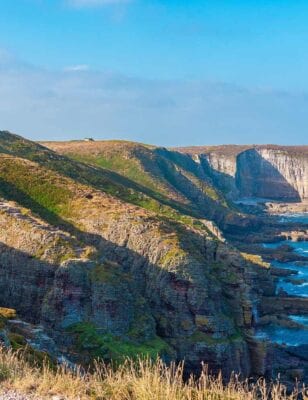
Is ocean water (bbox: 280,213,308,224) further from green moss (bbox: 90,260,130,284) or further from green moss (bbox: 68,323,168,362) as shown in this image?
green moss (bbox: 68,323,168,362)

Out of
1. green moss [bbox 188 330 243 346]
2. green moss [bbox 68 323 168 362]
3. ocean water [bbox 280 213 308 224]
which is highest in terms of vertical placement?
ocean water [bbox 280 213 308 224]

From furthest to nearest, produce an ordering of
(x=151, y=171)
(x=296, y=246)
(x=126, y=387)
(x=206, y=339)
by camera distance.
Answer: (x=151, y=171) → (x=296, y=246) → (x=206, y=339) → (x=126, y=387)

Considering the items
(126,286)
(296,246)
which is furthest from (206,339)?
(296,246)

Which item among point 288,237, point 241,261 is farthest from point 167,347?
point 288,237

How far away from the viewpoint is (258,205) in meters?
199

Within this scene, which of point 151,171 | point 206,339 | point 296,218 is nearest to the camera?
point 206,339

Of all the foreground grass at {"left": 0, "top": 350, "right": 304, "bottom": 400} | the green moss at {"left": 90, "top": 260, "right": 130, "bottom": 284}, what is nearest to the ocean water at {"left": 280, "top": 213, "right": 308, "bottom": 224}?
the green moss at {"left": 90, "top": 260, "right": 130, "bottom": 284}

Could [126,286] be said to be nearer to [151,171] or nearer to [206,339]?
[206,339]

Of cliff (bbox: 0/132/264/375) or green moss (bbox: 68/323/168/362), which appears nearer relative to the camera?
A: green moss (bbox: 68/323/168/362)

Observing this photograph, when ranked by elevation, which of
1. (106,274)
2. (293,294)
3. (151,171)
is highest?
(151,171)

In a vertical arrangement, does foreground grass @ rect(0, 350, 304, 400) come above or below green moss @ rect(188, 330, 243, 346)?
above

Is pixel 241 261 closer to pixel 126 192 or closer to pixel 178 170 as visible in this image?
pixel 126 192

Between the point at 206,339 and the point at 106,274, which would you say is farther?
the point at 206,339

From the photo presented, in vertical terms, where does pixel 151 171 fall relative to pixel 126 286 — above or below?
above
